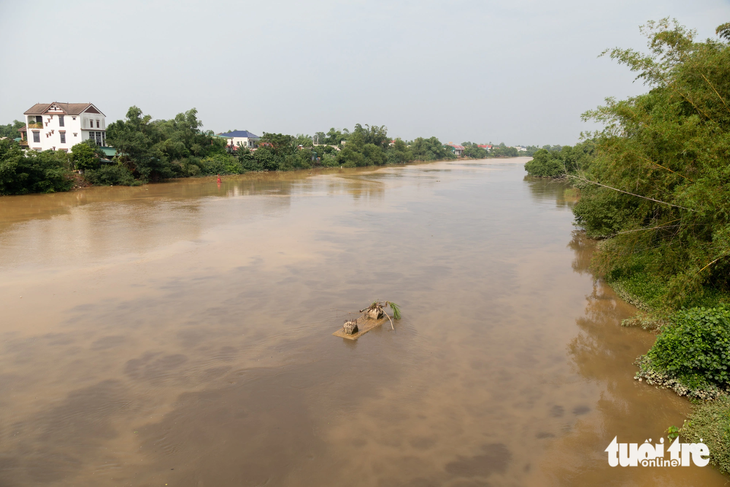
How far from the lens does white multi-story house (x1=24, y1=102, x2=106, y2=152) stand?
114 ft

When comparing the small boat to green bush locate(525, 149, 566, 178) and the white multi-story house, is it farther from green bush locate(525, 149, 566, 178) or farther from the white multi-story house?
green bush locate(525, 149, 566, 178)

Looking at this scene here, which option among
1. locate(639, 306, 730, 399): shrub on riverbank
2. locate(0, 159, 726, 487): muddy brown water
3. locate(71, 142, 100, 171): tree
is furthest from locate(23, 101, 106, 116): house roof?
locate(639, 306, 730, 399): shrub on riverbank

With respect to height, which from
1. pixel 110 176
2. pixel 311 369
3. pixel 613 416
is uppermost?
pixel 110 176

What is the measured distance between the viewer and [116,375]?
762cm

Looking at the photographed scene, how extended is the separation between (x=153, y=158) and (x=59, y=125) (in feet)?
24.4

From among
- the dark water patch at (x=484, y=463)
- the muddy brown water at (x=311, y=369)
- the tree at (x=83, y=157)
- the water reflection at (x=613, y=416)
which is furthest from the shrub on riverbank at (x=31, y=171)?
the water reflection at (x=613, y=416)

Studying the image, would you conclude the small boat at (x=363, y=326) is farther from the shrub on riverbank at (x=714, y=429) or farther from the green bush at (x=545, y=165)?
the green bush at (x=545, y=165)

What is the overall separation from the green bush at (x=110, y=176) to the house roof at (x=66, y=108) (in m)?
5.93

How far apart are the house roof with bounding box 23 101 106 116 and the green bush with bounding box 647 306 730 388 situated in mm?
39819

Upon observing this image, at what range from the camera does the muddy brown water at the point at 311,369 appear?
5.71m

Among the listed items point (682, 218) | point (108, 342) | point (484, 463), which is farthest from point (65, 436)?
point (682, 218)

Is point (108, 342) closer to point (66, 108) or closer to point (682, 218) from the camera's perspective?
point (682, 218)

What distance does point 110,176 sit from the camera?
108 ft

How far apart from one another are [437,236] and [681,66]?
10.6 meters
